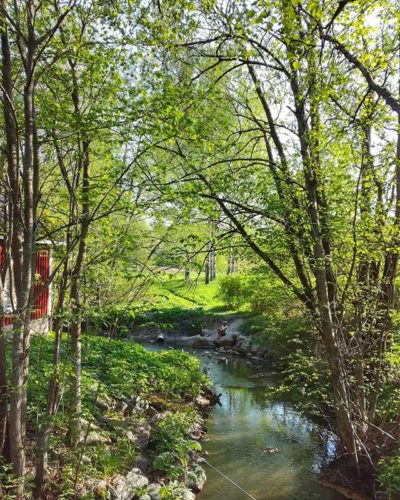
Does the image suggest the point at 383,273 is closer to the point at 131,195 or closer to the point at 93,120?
the point at 131,195

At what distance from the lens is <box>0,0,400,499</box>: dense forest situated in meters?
3.79

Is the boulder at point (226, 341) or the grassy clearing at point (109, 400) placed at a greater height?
the grassy clearing at point (109, 400)

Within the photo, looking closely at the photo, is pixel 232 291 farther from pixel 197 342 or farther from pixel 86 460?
pixel 86 460

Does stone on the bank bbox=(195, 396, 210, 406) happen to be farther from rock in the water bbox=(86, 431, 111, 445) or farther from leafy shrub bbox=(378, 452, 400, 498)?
leafy shrub bbox=(378, 452, 400, 498)

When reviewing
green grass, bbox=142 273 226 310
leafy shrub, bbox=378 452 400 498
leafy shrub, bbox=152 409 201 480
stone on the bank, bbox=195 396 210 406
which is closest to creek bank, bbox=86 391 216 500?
leafy shrub, bbox=152 409 201 480

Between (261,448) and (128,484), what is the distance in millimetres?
3286

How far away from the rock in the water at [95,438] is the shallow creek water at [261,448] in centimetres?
163

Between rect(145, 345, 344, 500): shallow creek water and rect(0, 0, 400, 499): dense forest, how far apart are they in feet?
2.07

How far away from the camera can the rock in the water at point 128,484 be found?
194 inches

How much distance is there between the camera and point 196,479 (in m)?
6.09

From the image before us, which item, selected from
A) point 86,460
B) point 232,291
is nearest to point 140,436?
point 86,460

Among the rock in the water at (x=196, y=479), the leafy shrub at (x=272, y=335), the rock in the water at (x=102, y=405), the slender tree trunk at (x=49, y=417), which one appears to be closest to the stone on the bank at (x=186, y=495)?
the rock in the water at (x=196, y=479)

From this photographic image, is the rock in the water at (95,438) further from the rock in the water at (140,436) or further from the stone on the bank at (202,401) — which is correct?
the stone on the bank at (202,401)

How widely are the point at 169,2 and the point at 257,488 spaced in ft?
21.6
